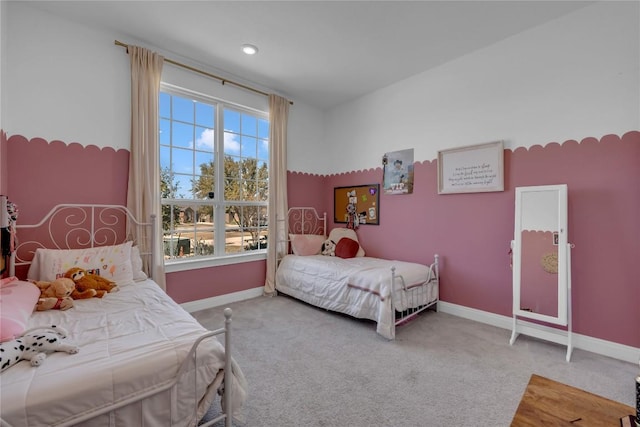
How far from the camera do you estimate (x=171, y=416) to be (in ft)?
3.93

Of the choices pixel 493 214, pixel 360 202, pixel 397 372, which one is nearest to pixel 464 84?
pixel 493 214

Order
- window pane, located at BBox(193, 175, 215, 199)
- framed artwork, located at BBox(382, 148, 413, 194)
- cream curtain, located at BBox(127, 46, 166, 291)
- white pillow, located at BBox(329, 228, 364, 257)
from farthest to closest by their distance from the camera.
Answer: white pillow, located at BBox(329, 228, 364, 257) → framed artwork, located at BBox(382, 148, 413, 194) → window pane, located at BBox(193, 175, 215, 199) → cream curtain, located at BBox(127, 46, 166, 291)

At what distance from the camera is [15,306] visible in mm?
1438

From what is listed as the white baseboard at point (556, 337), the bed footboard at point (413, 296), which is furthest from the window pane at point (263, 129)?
the white baseboard at point (556, 337)

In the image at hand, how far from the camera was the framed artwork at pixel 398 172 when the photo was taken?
3.42 m

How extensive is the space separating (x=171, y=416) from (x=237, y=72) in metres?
3.37

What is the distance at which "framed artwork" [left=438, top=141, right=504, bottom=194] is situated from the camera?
8.95 feet

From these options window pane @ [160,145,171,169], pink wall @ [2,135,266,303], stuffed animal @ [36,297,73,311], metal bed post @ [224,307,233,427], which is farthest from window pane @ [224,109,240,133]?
metal bed post @ [224,307,233,427]

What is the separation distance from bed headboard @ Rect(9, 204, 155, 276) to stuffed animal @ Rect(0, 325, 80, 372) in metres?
1.44

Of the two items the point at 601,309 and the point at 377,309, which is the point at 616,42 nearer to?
the point at 601,309

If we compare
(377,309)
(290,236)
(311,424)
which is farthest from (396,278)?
(290,236)

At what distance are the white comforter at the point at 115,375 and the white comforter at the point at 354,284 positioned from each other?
151cm

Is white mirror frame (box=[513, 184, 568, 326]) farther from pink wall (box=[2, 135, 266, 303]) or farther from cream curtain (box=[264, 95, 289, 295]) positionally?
pink wall (box=[2, 135, 266, 303])

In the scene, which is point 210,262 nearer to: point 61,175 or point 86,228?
point 86,228
